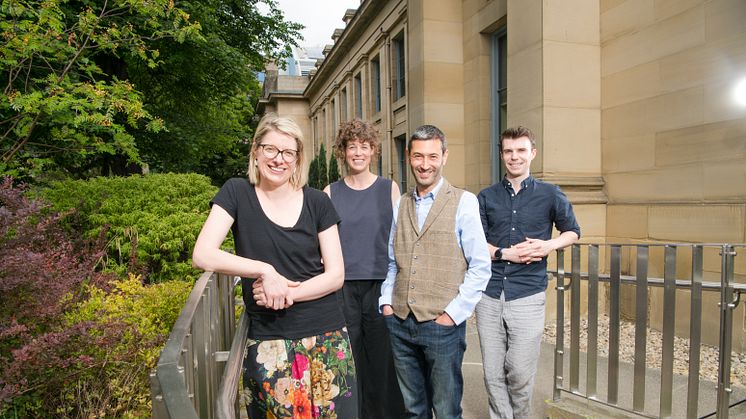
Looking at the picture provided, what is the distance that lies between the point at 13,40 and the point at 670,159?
7451 mm

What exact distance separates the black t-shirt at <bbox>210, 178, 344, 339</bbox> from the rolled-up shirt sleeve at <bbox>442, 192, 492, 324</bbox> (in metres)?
0.74

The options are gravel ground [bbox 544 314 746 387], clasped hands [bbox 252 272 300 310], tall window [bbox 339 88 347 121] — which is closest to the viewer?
clasped hands [bbox 252 272 300 310]

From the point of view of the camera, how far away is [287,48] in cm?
1355

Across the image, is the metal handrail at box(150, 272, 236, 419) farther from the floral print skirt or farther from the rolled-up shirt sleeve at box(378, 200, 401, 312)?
the rolled-up shirt sleeve at box(378, 200, 401, 312)

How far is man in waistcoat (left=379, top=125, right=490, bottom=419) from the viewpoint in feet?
8.41

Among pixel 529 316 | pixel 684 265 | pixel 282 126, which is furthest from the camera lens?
pixel 684 265

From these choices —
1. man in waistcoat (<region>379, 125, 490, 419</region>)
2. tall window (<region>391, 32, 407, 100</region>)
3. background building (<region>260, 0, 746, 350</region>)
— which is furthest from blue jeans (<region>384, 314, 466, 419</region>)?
tall window (<region>391, 32, 407, 100</region>)

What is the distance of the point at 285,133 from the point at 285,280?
2.10ft

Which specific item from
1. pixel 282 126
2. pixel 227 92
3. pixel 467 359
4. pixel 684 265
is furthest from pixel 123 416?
pixel 227 92

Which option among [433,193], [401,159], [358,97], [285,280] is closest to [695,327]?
[433,193]

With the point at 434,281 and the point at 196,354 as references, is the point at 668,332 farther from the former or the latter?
the point at 196,354

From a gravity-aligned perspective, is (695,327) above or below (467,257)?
below

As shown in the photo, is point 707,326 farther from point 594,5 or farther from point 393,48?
point 393,48

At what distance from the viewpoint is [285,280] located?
197cm
